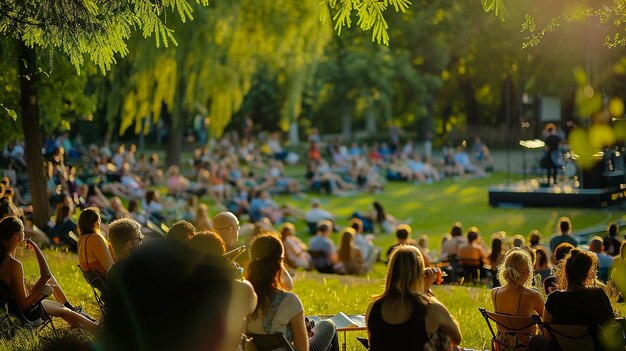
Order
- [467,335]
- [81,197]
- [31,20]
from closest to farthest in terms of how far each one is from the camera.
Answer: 1. [31,20]
2. [467,335]
3. [81,197]

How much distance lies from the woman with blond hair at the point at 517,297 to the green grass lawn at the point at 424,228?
1225 mm

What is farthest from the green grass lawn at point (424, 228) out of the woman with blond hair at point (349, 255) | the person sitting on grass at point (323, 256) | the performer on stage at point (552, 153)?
the performer on stage at point (552, 153)

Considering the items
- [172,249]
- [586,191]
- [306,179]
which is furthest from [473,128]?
[172,249]

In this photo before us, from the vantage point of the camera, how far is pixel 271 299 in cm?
582

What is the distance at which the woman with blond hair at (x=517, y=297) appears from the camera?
7031 mm

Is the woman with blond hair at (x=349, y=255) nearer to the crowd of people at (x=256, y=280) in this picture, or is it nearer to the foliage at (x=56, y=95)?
the crowd of people at (x=256, y=280)

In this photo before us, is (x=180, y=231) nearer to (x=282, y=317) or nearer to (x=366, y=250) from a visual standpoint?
(x=282, y=317)

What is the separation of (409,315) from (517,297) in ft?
5.98

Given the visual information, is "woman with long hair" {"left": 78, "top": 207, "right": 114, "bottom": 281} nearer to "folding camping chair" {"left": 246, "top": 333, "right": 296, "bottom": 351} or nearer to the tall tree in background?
"folding camping chair" {"left": 246, "top": 333, "right": 296, "bottom": 351}

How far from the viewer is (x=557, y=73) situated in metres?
40.8

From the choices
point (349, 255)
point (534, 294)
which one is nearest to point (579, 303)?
point (534, 294)

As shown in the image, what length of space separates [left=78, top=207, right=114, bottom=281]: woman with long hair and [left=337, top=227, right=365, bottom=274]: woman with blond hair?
722cm

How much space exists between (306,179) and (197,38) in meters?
9.16

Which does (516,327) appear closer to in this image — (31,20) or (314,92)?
(31,20)
